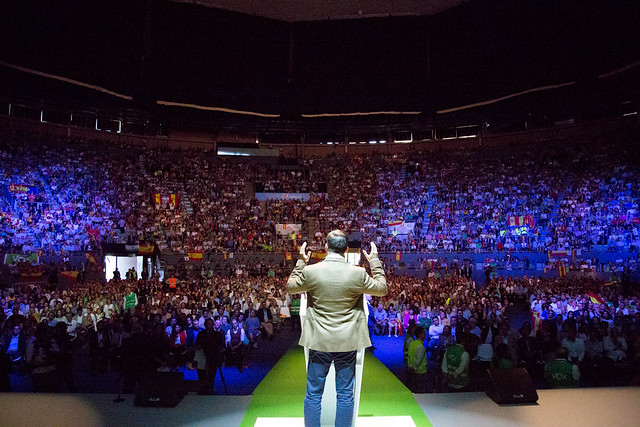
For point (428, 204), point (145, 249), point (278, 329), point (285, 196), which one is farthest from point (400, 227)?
point (278, 329)

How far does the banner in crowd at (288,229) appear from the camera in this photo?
25.2m

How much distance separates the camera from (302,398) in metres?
4.61

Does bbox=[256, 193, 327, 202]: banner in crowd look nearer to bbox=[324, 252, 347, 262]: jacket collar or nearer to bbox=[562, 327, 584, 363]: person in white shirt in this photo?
bbox=[562, 327, 584, 363]: person in white shirt

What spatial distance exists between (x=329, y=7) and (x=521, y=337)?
15.8 metres

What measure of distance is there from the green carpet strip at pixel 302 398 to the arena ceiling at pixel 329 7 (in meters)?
16.8

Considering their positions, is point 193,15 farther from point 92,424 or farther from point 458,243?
point 92,424

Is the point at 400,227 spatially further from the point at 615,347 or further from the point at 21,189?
the point at 21,189

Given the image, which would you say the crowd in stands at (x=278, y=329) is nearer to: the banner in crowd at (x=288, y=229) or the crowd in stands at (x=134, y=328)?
the crowd in stands at (x=134, y=328)

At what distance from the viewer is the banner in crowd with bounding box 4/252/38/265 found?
16.9 metres

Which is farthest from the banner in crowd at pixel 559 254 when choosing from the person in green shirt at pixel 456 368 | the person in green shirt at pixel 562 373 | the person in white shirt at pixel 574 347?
the person in green shirt at pixel 456 368

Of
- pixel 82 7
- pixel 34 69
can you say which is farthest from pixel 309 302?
pixel 34 69

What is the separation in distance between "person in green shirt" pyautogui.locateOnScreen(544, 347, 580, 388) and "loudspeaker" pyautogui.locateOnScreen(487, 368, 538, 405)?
229 cm

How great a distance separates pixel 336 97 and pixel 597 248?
52.7 feet

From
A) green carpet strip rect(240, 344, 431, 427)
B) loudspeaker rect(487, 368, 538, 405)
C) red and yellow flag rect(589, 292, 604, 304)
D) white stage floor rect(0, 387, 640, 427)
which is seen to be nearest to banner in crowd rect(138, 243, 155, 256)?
green carpet strip rect(240, 344, 431, 427)
